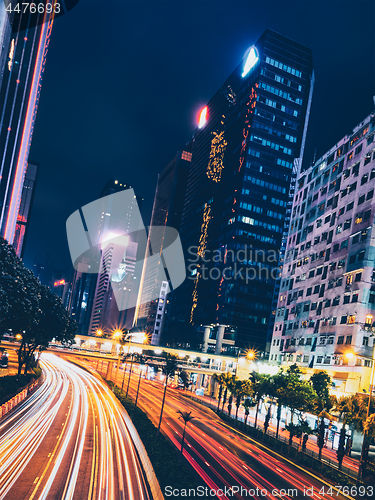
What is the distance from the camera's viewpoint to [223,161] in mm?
194125

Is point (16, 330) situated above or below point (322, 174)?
below

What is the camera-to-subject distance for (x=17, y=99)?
93250 mm

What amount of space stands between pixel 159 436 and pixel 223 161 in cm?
15284

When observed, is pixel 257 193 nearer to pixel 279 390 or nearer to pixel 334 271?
pixel 334 271

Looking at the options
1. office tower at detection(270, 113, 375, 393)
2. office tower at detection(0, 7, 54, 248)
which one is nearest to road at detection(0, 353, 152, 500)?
office tower at detection(270, 113, 375, 393)

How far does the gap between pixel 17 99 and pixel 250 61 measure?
117449 mm

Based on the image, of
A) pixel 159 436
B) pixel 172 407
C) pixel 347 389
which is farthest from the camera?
pixel 172 407

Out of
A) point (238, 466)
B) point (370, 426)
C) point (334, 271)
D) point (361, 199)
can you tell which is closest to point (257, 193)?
point (334, 271)

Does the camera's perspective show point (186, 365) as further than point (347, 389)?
Yes

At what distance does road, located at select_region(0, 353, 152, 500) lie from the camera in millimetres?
37250

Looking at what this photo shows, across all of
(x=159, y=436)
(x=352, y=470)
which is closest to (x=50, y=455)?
Answer: (x=159, y=436)

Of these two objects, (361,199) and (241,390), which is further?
(241,390)

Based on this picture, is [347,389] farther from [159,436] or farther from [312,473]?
[159,436]

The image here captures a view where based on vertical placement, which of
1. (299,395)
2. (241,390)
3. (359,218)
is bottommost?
(241,390)
